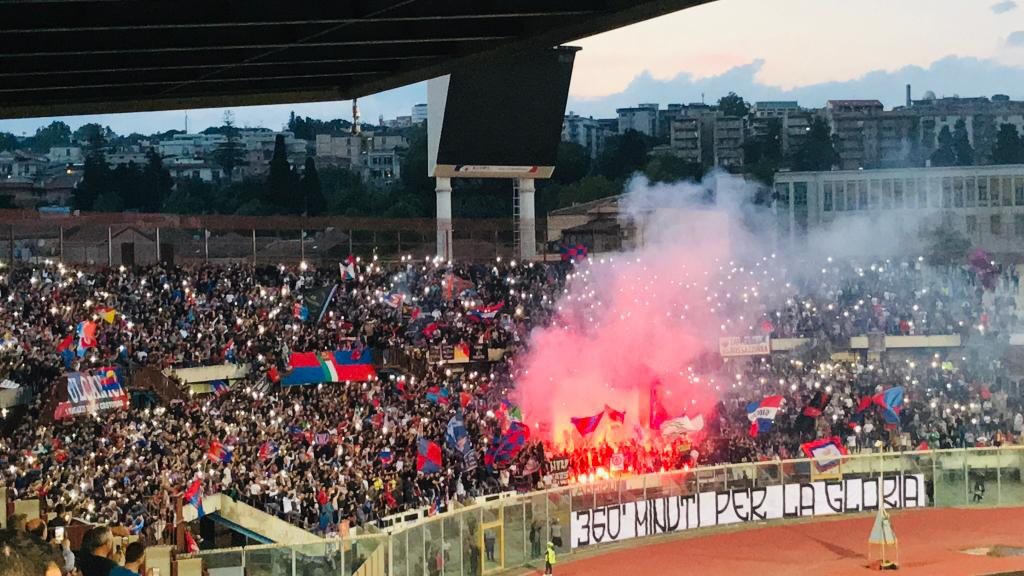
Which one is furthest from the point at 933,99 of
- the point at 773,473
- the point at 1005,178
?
the point at 773,473

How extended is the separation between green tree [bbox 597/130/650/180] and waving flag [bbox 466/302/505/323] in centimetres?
8751

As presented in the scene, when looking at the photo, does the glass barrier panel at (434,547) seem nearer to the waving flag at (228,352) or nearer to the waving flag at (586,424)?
the waving flag at (586,424)

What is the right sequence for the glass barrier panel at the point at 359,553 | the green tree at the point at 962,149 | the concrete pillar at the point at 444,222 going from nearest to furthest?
the glass barrier panel at the point at 359,553 < the concrete pillar at the point at 444,222 < the green tree at the point at 962,149

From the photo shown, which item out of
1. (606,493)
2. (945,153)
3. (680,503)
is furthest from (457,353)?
(945,153)

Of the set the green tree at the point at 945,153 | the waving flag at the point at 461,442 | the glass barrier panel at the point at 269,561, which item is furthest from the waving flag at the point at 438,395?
the green tree at the point at 945,153

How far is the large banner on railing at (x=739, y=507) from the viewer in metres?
37.1

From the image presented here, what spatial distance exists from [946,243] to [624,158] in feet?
180

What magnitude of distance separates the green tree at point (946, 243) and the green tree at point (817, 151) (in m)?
55.9

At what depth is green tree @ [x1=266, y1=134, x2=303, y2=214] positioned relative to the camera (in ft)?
381

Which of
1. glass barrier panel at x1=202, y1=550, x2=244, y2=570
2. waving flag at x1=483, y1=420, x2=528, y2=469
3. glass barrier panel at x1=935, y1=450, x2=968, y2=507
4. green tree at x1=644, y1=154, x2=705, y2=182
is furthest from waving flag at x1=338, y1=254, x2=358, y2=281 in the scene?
green tree at x1=644, y1=154, x2=705, y2=182

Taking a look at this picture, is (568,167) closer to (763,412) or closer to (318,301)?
(318,301)

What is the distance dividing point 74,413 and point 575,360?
21312 millimetres

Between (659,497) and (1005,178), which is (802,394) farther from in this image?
(1005,178)

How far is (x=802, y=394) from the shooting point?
50.6m
